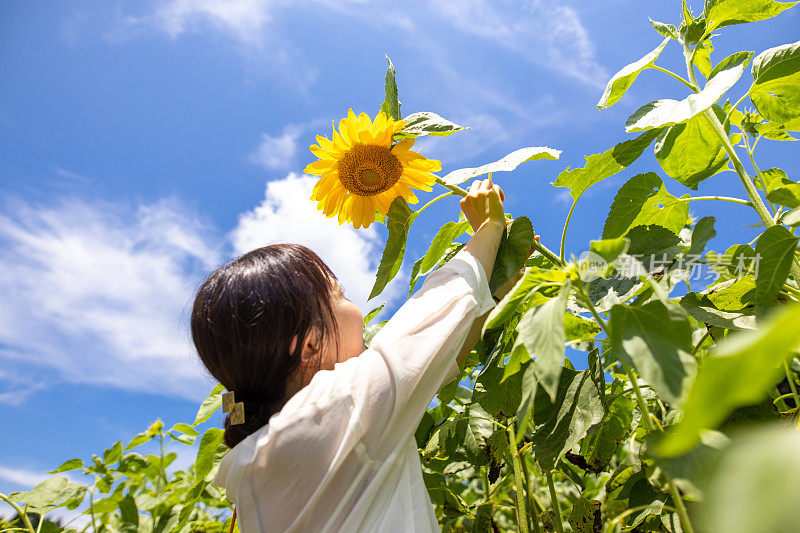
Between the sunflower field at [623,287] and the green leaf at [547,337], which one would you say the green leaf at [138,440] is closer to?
the sunflower field at [623,287]

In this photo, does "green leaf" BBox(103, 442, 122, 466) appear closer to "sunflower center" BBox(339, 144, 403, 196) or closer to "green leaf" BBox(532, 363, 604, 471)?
"sunflower center" BBox(339, 144, 403, 196)

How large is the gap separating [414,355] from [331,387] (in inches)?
6.6

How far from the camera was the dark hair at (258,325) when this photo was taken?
1.21 metres

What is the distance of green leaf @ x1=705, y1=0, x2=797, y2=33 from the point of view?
3.50 feet

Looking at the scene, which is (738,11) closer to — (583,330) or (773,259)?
(773,259)

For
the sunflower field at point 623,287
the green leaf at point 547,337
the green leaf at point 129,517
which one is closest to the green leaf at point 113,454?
the green leaf at point 129,517

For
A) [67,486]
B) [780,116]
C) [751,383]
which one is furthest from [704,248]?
[67,486]

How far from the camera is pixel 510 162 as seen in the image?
1027mm

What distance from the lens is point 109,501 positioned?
1977 mm

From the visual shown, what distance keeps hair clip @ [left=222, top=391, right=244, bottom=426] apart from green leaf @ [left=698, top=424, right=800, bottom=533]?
1.05 metres

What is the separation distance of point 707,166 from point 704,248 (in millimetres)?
311

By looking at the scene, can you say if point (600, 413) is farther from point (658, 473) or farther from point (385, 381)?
point (385, 381)

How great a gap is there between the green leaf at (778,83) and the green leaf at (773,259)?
1.26 ft

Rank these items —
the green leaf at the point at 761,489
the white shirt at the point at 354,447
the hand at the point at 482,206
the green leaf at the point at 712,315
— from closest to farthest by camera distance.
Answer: the green leaf at the point at 761,489, the green leaf at the point at 712,315, the white shirt at the point at 354,447, the hand at the point at 482,206
